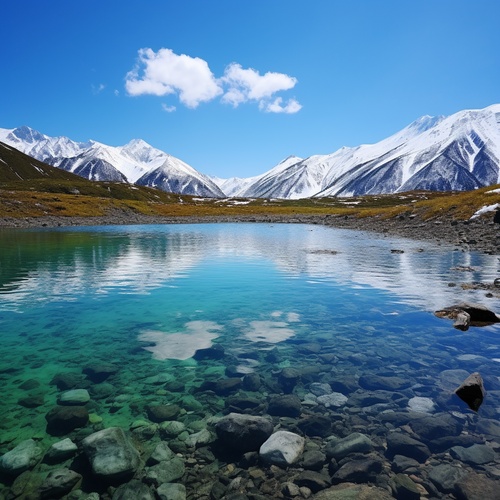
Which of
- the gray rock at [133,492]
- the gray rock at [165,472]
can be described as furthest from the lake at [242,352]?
the gray rock at [133,492]

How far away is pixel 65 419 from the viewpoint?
370 inches

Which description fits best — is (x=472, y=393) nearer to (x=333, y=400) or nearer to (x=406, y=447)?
(x=406, y=447)

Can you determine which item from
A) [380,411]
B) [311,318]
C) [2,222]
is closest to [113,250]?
[311,318]

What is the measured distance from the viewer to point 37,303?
869 inches

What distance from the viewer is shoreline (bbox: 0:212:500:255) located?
50.9 meters

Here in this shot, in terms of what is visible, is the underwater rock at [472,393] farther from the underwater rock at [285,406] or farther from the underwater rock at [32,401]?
the underwater rock at [32,401]

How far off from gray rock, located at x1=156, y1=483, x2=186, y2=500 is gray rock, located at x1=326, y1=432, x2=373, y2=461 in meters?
3.17

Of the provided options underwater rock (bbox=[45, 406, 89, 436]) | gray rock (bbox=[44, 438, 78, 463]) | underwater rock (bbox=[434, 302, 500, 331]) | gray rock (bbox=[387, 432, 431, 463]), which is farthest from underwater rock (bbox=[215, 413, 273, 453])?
underwater rock (bbox=[434, 302, 500, 331])

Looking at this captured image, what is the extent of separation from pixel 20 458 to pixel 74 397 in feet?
9.18

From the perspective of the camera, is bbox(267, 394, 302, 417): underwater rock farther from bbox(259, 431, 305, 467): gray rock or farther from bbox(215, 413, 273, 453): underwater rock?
bbox(259, 431, 305, 467): gray rock

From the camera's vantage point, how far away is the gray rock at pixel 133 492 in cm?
694

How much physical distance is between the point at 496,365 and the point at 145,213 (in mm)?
144018

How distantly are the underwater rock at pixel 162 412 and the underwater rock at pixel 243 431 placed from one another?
1.41 metres

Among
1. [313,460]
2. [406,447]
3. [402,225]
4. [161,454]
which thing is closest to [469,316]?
[406,447]
